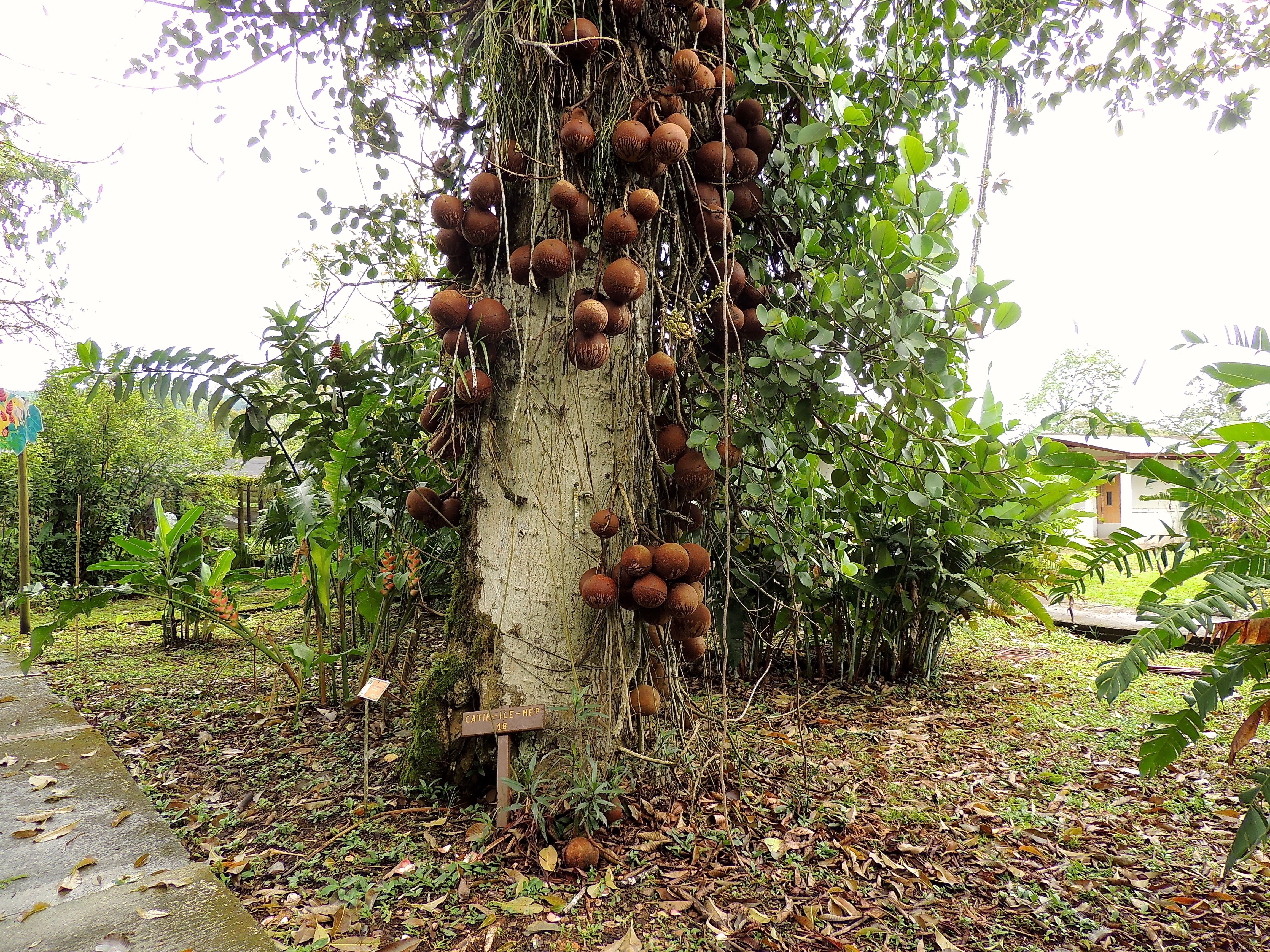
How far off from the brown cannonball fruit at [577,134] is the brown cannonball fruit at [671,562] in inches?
44.9

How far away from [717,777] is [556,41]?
2.37m

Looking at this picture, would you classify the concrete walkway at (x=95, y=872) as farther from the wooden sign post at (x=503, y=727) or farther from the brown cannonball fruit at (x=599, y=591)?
the brown cannonball fruit at (x=599, y=591)

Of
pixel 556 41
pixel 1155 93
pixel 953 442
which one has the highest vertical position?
pixel 1155 93

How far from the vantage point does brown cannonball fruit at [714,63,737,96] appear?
76.0 inches

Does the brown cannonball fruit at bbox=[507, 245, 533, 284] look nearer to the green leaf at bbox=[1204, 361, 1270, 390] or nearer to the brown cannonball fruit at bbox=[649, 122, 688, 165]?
the brown cannonball fruit at bbox=[649, 122, 688, 165]

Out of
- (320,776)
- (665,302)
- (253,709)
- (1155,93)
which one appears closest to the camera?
(665,302)

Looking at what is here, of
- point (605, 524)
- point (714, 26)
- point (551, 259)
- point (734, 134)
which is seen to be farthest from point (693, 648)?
point (714, 26)

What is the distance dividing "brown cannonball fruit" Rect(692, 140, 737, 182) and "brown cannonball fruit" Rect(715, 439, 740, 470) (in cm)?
81

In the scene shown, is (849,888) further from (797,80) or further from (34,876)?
(797,80)

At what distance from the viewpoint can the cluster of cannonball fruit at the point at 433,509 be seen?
7.07 feet

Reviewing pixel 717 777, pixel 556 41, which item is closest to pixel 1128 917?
pixel 717 777

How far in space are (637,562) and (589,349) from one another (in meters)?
0.60

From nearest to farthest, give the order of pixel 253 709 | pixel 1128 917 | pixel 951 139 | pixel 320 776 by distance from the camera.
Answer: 1. pixel 1128 917
2. pixel 320 776
3. pixel 951 139
4. pixel 253 709

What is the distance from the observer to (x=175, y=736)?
276 centimetres
